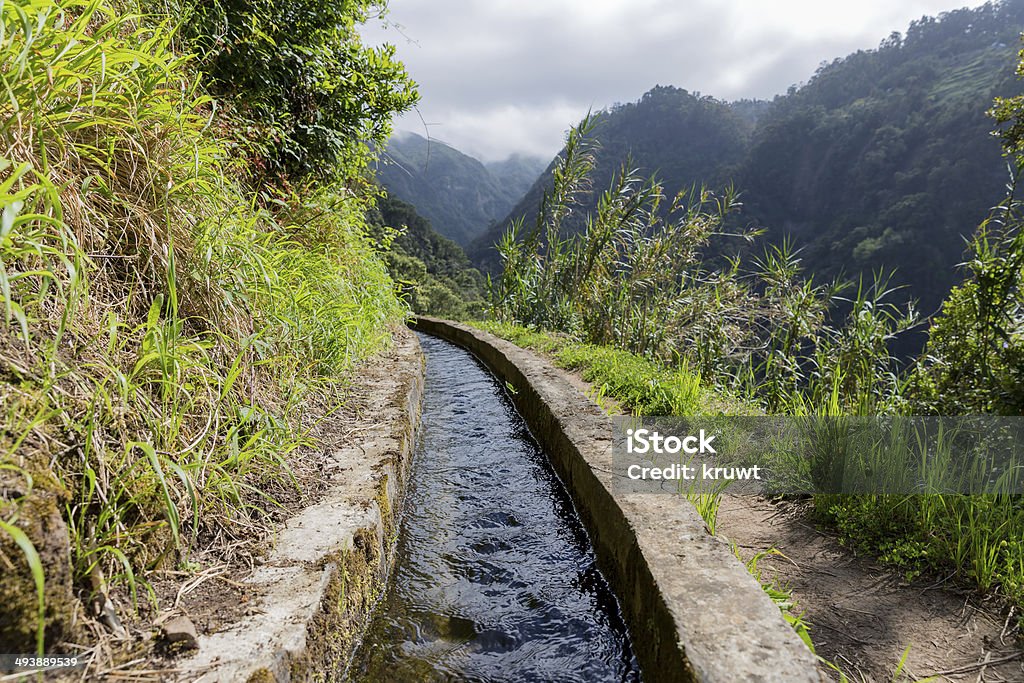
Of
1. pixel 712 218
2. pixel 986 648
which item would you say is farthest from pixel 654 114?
pixel 986 648

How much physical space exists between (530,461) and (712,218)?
3.06 meters

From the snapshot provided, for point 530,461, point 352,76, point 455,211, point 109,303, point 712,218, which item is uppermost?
point 455,211

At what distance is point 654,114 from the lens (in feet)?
211

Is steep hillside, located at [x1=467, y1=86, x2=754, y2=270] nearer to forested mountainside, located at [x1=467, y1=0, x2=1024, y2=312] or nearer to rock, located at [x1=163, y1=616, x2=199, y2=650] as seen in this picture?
forested mountainside, located at [x1=467, y1=0, x2=1024, y2=312]

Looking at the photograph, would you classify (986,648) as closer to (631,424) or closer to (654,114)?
(631,424)

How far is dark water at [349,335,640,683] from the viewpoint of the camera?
1.38 m

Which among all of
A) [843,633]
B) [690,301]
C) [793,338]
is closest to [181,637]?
[843,633]

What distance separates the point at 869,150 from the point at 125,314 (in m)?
54.9

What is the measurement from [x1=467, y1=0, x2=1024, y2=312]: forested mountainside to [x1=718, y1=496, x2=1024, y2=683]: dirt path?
71.8 feet

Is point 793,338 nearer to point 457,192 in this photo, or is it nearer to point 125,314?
point 125,314

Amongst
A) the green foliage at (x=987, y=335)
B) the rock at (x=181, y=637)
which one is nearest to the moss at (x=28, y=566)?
the rock at (x=181, y=637)

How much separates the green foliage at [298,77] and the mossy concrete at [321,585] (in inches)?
82.3

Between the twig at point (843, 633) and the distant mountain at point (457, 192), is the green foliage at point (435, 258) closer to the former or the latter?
the twig at point (843, 633)

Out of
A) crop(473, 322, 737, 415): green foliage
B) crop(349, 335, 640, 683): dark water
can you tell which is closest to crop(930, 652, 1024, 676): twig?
crop(349, 335, 640, 683): dark water
